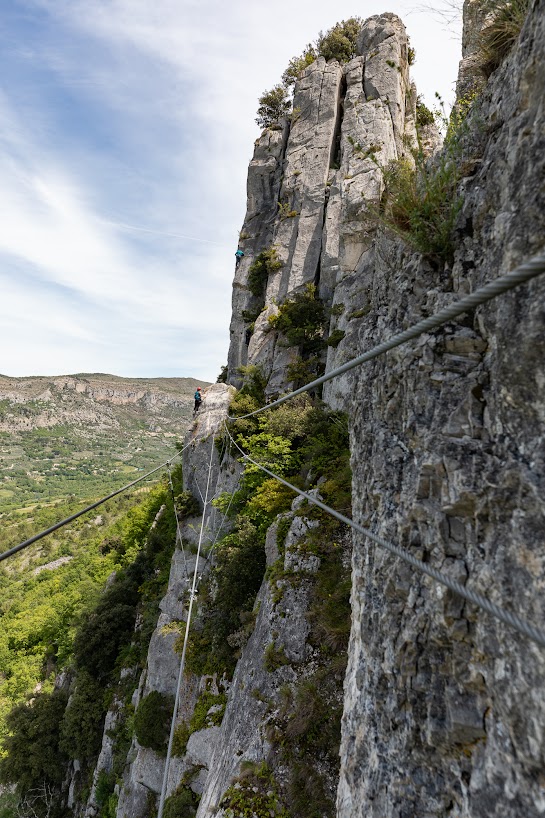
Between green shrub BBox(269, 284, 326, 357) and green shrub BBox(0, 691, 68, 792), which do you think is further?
green shrub BBox(269, 284, 326, 357)

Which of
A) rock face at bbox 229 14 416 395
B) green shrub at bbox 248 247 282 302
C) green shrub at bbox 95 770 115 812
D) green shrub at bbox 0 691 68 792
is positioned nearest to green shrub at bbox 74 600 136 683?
green shrub at bbox 0 691 68 792

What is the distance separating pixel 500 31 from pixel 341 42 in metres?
27.5

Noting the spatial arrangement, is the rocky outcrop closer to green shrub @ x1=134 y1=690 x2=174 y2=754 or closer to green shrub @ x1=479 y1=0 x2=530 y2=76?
green shrub @ x1=479 y1=0 x2=530 y2=76

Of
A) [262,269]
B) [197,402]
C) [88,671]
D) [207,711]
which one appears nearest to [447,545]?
[207,711]

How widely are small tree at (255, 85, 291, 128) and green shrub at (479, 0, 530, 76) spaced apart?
2687 centimetres

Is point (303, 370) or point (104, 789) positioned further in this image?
point (303, 370)

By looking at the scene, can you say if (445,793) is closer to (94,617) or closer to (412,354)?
(412,354)

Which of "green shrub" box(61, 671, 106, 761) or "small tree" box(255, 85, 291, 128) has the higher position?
"small tree" box(255, 85, 291, 128)

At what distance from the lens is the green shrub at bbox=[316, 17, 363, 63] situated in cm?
2483

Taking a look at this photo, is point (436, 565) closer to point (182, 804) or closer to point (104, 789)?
point (182, 804)

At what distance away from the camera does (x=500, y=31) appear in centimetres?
455

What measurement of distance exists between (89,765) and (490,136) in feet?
88.1

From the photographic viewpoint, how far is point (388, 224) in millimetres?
4625

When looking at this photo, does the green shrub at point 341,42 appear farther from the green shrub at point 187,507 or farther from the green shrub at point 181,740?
the green shrub at point 181,740
